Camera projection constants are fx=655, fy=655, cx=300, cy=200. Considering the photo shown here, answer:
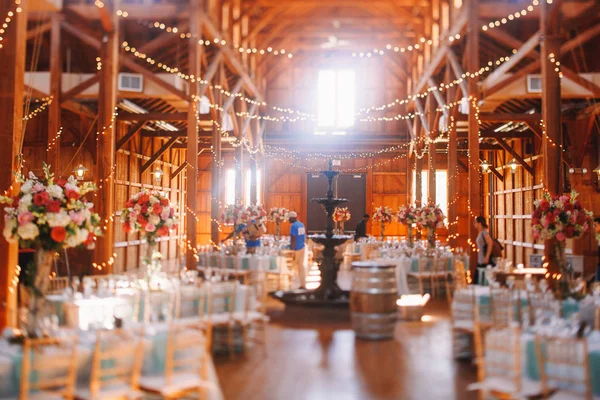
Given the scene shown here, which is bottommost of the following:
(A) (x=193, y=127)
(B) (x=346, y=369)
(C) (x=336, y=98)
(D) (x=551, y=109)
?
(B) (x=346, y=369)

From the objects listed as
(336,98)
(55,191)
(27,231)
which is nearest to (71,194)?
(55,191)

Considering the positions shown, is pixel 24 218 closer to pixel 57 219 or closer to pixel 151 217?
pixel 57 219

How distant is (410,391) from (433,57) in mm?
14024

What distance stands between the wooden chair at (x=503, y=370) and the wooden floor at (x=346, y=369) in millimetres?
788

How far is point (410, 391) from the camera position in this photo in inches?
221

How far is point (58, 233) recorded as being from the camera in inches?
221

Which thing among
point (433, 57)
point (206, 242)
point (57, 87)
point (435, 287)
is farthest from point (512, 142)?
point (57, 87)

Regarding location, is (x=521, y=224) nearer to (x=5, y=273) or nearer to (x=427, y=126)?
(x=427, y=126)

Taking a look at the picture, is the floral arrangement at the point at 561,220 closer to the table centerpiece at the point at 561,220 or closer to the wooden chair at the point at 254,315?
the table centerpiece at the point at 561,220

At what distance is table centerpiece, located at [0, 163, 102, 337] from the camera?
559cm

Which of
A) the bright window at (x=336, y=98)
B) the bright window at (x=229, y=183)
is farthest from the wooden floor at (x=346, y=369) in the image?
the bright window at (x=336, y=98)

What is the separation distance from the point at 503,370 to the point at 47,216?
12.8 feet

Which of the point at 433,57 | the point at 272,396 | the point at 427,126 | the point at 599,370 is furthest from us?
the point at 427,126

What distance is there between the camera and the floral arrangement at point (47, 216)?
559cm
